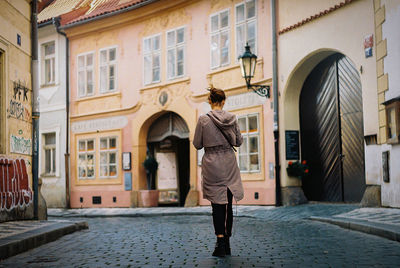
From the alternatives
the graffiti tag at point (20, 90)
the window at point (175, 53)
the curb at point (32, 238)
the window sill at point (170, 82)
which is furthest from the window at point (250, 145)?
the curb at point (32, 238)

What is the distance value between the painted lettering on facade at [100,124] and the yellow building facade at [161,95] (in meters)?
0.04

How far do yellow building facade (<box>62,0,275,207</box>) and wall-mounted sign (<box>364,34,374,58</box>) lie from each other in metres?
3.64

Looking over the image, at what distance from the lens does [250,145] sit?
52.7 ft

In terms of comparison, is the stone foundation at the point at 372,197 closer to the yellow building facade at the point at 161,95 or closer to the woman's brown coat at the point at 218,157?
the yellow building facade at the point at 161,95

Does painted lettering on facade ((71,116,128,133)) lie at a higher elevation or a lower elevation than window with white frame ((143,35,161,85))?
lower

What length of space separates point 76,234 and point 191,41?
32.6 ft

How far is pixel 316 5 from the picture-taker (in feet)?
45.8

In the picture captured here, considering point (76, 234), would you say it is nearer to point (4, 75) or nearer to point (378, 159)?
point (4, 75)

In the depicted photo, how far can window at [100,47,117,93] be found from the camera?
803 inches

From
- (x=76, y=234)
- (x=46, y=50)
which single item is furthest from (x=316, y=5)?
(x=46, y=50)

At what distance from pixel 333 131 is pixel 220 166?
9123 mm

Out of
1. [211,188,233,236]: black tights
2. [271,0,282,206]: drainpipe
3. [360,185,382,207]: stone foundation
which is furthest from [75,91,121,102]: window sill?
[211,188,233,236]: black tights

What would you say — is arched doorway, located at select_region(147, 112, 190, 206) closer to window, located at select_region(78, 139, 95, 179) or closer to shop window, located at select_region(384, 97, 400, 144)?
window, located at select_region(78, 139, 95, 179)

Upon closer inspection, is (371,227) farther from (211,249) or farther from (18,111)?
(18,111)
